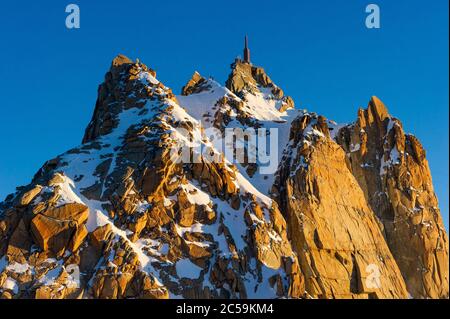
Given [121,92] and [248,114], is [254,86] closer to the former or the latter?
[248,114]

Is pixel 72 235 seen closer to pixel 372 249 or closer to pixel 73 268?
pixel 73 268

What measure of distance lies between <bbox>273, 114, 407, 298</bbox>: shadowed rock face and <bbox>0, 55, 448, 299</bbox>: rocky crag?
11.9 inches

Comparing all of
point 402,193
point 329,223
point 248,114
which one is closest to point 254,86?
point 248,114

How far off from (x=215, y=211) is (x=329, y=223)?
24.4 meters

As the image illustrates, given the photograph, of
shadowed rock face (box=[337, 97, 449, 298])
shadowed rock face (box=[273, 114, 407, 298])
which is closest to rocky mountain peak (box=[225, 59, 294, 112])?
shadowed rock face (box=[337, 97, 449, 298])

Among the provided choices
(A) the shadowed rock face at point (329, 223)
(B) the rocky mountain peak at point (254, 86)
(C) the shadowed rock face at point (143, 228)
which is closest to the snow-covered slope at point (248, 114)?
(B) the rocky mountain peak at point (254, 86)

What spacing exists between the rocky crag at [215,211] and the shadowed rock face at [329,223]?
0.30 m

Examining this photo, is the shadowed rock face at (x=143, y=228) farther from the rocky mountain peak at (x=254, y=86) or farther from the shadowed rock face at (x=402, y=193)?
the rocky mountain peak at (x=254, y=86)

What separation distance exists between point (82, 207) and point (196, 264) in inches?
818

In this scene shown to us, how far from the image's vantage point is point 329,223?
5221 inches

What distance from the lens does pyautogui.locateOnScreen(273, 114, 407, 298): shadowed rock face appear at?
126 meters

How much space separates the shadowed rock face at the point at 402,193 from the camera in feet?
484

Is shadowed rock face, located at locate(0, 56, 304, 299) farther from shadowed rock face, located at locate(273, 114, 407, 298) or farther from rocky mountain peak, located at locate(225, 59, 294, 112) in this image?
rocky mountain peak, located at locate(225, 59, 294, 112)
